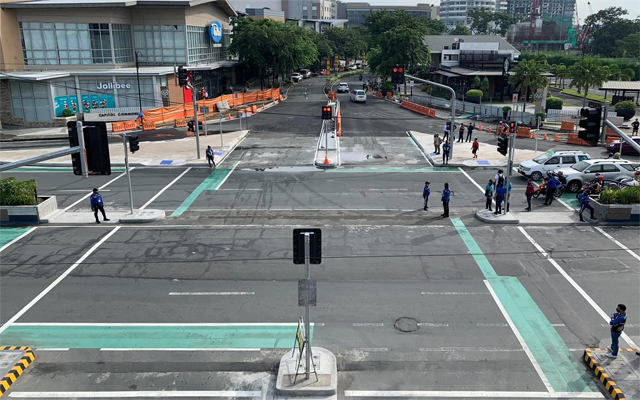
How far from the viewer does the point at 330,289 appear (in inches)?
619

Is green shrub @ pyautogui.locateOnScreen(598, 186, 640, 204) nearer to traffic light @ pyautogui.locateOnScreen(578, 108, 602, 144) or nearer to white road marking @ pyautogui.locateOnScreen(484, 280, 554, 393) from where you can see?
white road marking @ pyautogui.locateOnScreen(484, 280, 554, 393)

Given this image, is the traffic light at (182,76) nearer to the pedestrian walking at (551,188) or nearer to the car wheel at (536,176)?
the car wheel at (536,176)

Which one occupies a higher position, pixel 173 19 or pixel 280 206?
pixel 173 19

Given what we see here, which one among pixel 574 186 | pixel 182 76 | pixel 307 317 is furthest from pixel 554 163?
pixel 182 76

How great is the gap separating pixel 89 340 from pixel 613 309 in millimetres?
13992

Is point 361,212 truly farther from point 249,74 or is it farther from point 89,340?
point 249,74

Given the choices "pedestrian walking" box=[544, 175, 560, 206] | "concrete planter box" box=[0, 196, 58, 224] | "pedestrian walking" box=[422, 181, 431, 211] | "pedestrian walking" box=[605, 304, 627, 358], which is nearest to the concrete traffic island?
"pedestrian walking" box=[605, 304, 627, 358]

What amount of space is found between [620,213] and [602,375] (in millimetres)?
12492

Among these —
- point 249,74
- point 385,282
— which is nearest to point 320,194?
point 385,282

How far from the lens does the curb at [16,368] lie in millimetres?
11102

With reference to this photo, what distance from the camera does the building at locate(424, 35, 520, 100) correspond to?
70000mm

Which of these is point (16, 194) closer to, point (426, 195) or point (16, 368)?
point (16, 368)

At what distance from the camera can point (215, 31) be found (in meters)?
66.8

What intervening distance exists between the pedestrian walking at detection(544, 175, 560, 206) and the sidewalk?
19.7m
